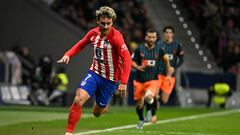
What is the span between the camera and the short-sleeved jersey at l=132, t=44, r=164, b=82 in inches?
776

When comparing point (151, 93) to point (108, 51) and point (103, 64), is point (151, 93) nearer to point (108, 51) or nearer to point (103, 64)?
point (103, 64)

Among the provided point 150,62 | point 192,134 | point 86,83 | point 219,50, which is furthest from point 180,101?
point 86,83

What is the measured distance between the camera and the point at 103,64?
14.6 metres

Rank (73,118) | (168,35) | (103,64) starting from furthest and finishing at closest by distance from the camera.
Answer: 1. (168,35)
2. (103,64)
3. (73,118)

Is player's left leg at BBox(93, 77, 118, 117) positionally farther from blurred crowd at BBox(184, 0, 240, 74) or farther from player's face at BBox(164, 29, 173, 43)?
blurred crowd at BBox(184, 0, 240, 74)

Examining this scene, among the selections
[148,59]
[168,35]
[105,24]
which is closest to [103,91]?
[105,24]

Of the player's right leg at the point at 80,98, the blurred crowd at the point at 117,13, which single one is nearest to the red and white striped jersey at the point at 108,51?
the player's right leg at the point at 80,98

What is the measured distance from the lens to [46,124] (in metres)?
18.7

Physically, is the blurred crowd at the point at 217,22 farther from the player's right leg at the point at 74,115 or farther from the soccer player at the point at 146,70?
the player's right leg at the point at 74,115

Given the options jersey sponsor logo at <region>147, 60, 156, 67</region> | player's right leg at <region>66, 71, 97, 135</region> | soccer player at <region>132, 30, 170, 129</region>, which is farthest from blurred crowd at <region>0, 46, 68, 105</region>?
player's right leg at <region>66, 71, 97, 135</region>

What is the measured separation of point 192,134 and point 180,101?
51.2 ft

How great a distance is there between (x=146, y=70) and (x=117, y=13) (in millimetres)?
13563

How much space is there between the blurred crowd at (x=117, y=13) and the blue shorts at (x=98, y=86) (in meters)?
17.4

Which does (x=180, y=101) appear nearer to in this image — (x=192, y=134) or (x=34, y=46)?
(x=34, y=46)
